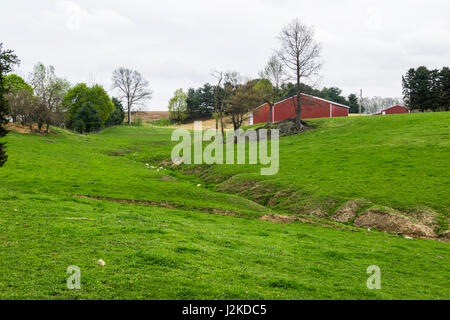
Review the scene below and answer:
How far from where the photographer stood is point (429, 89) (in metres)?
98.6

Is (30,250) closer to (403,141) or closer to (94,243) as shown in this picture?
(94,243)

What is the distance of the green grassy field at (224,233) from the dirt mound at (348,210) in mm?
785

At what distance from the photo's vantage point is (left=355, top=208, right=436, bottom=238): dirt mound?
69.4 ft

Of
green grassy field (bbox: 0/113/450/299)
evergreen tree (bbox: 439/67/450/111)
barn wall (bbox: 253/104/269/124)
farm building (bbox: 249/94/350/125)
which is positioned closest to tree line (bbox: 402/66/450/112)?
evergreen tree (bbox: 439/67/450/111)

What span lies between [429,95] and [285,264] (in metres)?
104

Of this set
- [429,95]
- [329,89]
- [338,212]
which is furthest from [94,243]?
[329,89]

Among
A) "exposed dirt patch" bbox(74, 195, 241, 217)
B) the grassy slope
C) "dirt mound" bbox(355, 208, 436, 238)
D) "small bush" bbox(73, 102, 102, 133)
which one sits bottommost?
"dirt mound" bbox(355, 208, 436, 238)

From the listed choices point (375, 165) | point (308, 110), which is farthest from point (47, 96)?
point (375, 165)

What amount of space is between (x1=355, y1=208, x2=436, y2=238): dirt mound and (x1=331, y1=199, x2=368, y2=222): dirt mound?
75cm

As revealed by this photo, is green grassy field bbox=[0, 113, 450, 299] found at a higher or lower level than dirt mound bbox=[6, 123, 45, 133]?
lower

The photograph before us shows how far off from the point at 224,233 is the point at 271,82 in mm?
62464

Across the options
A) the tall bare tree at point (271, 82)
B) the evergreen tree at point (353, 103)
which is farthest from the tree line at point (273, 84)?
the evergreen tree at point (353, 103)

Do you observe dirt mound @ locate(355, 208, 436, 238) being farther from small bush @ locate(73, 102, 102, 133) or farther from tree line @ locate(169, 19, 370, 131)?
small bush @ locate(73, 102, 102, 133)

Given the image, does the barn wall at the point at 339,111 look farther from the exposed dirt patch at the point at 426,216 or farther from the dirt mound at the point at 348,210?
the exposed dirt patch at the point at 426,216
